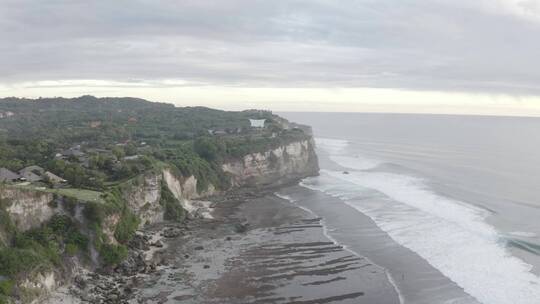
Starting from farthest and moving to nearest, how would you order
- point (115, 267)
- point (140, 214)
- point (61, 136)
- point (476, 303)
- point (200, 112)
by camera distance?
1. point (200, 112)
2. point (61, 136)
3. point (140, 214)
4. point (115, 267)
5. point (476, 303)

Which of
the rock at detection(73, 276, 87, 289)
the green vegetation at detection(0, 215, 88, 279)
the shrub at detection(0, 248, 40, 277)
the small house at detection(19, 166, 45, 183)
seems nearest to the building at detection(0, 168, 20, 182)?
the small house at detection(19, 166, 45, 183)

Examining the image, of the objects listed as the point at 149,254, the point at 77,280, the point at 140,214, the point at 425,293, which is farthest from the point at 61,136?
the point at 425,293

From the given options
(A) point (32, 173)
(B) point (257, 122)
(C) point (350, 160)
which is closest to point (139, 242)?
(A) point (32, 173)

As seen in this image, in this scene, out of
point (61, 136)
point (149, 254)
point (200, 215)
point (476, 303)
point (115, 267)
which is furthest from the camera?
point (61, 136)

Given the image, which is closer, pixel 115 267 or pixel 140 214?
pixel 115 267

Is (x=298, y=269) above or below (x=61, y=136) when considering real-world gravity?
below

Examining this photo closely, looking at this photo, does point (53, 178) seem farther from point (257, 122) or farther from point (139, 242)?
point (257, 122)

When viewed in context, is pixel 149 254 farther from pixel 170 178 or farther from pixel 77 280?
pixel 170 178

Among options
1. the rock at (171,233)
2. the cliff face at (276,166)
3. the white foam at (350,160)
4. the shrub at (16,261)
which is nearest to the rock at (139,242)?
the rock at (171,233)
